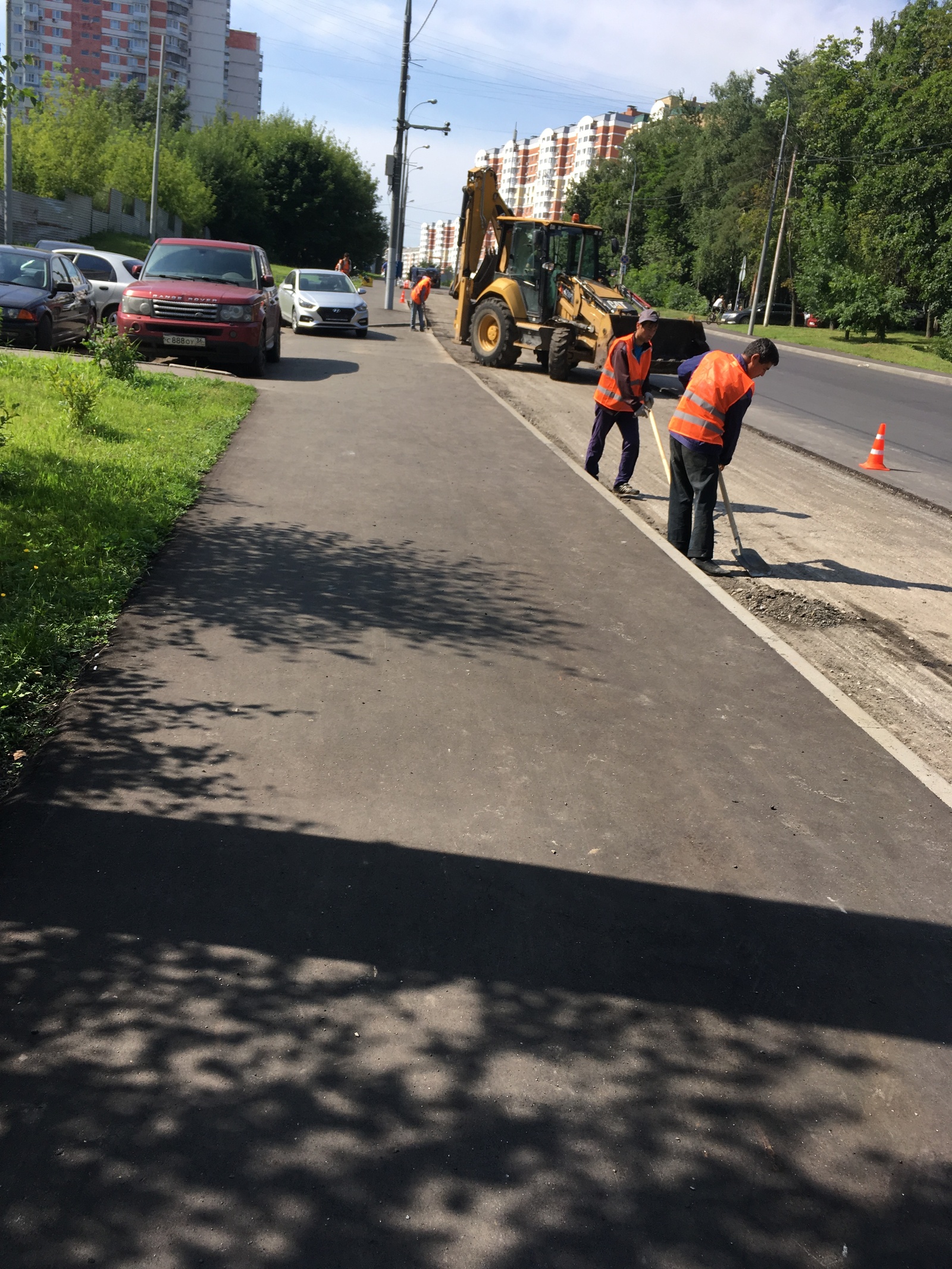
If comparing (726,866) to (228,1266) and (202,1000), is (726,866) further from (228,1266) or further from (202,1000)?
(228,1266)

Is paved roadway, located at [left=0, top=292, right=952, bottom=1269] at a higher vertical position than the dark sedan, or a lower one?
lower

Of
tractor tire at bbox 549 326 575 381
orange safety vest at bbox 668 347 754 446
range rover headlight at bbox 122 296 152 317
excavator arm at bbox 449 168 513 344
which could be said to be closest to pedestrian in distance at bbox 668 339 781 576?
orange safety vest at bbox 668 347 754 446

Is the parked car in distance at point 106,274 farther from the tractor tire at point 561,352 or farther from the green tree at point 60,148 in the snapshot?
the green tree at point 60,148

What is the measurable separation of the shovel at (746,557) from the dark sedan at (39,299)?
10891mm

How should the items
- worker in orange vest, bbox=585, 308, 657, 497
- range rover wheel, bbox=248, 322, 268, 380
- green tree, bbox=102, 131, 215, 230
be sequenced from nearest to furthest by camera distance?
worker in orange vest, bbox=585, 308, 657, 497 → range rover wheel, bbox=248, 322, 268, 380 → green tree, bbox=102, 131, 215, 230

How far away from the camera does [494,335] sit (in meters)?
22.8

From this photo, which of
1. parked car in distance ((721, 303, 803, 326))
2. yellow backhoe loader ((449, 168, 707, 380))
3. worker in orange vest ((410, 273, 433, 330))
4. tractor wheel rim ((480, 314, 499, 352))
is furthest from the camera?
parked car in distance ((721, 303, 803, 326))

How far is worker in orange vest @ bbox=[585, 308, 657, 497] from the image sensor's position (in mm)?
10602

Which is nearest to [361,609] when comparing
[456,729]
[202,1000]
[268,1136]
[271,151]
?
[456,729]

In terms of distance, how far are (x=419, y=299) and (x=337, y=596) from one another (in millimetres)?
25788

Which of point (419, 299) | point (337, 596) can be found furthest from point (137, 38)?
point (337, 596)

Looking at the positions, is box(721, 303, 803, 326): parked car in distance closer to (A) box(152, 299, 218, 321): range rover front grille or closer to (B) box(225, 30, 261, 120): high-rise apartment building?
(A) box(152, 299, 218, 321): range rover front grille

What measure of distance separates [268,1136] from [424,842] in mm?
1510

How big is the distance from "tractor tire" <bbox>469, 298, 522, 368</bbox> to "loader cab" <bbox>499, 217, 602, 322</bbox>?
1.61ft
